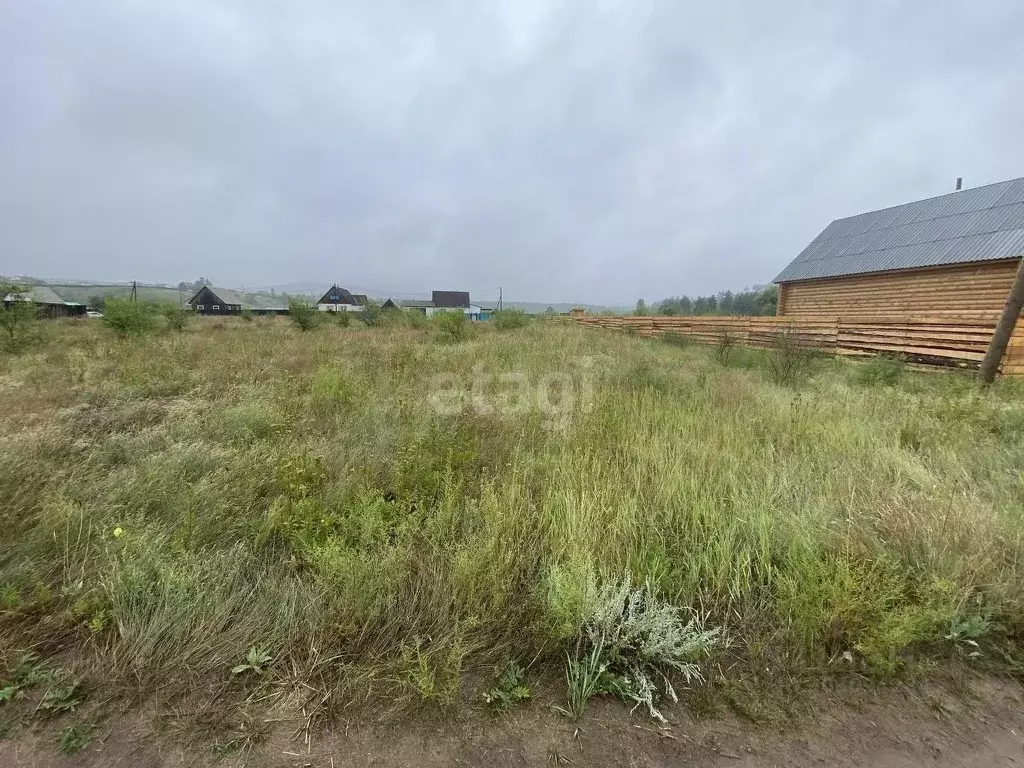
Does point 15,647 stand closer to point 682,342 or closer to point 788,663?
point 788,663

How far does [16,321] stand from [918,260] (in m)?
30.2

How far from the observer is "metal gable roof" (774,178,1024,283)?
1407 centimetres

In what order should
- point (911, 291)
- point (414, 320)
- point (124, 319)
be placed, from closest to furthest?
point (124, 319) → point (911, 291) → point (414, 320)

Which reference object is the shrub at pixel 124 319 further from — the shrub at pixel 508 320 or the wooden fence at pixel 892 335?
the wooden fence at pixel 892 335

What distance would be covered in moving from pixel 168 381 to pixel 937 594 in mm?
8565

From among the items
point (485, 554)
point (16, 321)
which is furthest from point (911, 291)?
point (16, 321)

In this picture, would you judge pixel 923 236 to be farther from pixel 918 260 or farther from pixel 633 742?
pixel 633 742

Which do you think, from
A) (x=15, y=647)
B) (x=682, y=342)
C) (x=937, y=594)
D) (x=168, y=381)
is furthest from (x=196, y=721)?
(x=682, y=342)

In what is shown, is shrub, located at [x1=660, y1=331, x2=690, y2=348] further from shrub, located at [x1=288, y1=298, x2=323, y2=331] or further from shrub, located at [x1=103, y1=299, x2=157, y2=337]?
shrub, located at [x1=103, y1=299, x2=157, y2=337]

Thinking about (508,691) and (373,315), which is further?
(373,315)

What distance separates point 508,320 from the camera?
1945 cm

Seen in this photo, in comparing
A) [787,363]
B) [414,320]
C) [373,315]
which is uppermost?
[373,315]

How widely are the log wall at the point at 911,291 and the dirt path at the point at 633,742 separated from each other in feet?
47.8

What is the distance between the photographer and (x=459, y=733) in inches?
57.5
